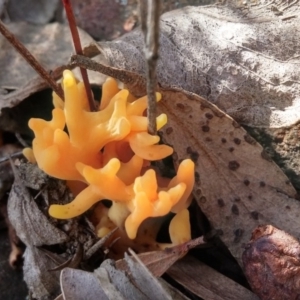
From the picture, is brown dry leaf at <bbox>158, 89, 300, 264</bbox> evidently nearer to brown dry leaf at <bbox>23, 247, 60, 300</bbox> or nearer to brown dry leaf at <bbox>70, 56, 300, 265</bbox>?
brown dry leaf at <bbox>70, 56, 300, 265</bbox>

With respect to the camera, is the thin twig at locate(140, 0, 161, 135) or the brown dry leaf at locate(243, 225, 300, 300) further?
the brown dry leaf at locate(243, 225, 300, 300)

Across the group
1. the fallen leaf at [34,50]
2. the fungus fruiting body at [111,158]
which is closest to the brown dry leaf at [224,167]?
the fungus fruiting body at [111,158]

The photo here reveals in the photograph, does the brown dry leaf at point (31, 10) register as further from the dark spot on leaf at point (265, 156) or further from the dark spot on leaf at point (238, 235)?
the dark spot on leaf at point (238, 235)

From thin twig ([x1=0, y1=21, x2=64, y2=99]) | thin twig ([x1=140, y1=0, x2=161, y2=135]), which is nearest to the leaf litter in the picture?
thin twig ([x1=0, y1=21, x2=64, y2=99])

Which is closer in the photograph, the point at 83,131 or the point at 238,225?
the point at 83,131

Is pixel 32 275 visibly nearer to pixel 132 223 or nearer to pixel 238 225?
pixel 132 223

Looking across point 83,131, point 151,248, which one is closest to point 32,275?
point 151,248

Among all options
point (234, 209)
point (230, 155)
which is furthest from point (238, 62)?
point (234, 209)
